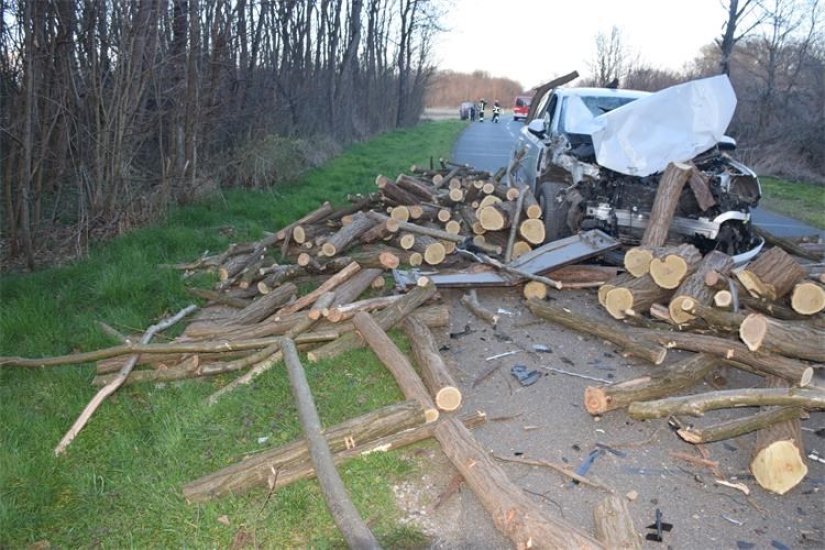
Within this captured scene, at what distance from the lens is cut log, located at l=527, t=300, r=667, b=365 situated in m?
4.98

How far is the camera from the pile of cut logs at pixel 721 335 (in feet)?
12.6

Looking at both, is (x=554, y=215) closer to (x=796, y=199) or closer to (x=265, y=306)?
(x=265, y=306)

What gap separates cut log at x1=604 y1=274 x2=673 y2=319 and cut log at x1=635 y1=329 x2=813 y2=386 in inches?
13.9

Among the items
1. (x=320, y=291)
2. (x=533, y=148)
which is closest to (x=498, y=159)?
(x=533, y=148)

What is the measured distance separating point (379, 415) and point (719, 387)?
2.88 metres

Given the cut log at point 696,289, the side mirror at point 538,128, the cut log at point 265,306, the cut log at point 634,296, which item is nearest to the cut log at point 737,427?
the cut log at point 696,289

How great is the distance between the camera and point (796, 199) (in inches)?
561

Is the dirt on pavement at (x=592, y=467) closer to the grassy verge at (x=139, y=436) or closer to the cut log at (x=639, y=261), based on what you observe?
the grassy verge at (x=139, y=436)

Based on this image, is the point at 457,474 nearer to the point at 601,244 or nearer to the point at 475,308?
the point at 475,308

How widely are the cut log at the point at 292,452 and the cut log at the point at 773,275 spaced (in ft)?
11.0

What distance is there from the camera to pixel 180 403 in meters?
4.42

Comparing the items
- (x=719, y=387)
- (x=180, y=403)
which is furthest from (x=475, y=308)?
(x=180, y=403)

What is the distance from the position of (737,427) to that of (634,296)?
1.88m

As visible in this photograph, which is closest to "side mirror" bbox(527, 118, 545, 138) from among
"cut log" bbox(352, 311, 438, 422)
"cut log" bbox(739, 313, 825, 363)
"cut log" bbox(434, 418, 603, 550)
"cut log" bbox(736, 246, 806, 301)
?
"cut log" bbox(736, 246, 806, 301)
